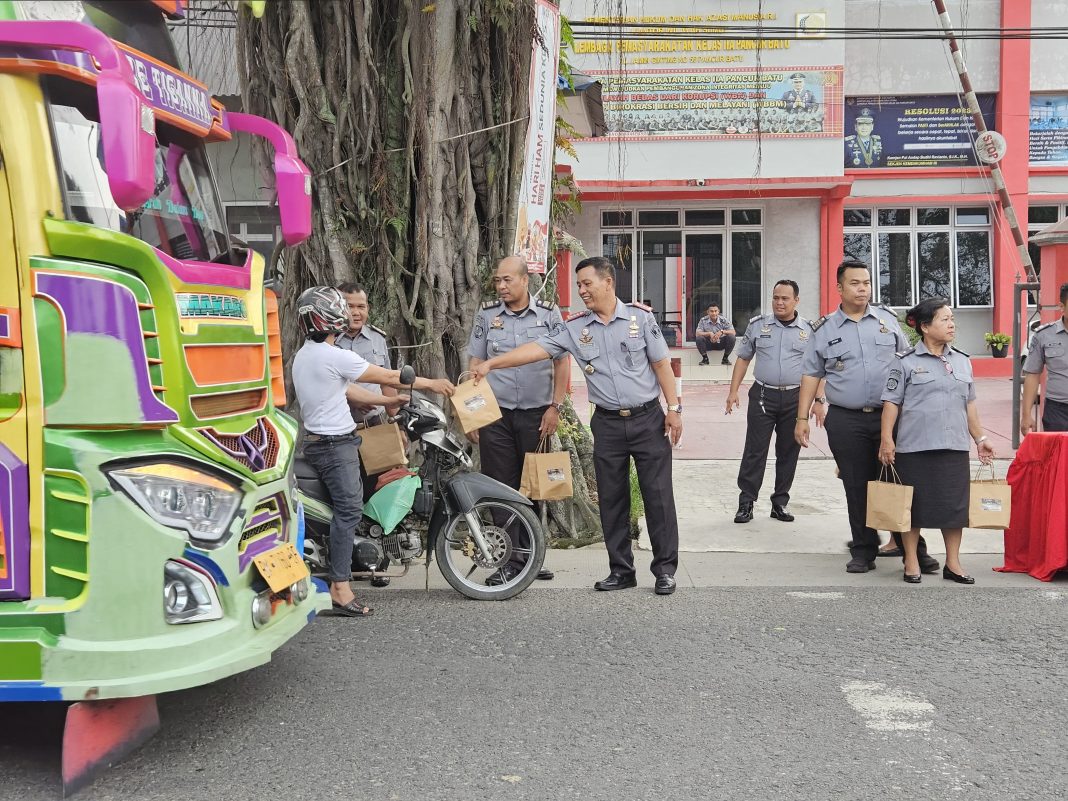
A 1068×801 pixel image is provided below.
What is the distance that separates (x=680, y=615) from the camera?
18.3 ft

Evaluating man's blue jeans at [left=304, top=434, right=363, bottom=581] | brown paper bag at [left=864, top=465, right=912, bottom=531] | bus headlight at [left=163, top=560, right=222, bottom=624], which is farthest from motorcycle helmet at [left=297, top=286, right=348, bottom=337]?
brown paper bag at [left=864, top=465, right=912, bottom=531]

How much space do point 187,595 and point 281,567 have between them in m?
0.47

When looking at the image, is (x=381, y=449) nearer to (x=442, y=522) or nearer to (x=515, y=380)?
(x=442, y=522)

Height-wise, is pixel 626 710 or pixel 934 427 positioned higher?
pixel 934 427

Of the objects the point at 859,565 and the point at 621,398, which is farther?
the point at 859,565

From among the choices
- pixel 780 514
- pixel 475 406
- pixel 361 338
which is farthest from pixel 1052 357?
pixel 361 338

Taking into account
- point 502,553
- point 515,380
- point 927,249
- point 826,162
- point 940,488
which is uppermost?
point 826,162

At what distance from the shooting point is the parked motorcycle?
18.8 feet

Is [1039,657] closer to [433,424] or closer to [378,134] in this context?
[433,424]

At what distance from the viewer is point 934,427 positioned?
6.09 meters

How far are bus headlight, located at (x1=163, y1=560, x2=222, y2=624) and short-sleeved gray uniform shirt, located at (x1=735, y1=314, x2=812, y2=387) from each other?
5.40m

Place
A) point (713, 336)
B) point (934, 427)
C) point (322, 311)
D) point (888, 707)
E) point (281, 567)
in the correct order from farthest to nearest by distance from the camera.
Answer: point (713, 336)
point (934, 427)
point (322, 311)
point (888, 707)
point (281, 567)

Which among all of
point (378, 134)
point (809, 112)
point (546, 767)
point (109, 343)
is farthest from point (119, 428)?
point (809, 112)

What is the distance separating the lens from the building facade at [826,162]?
782 inches
